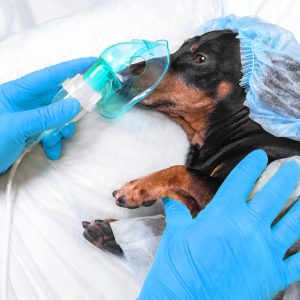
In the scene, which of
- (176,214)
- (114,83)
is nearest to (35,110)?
(114,83)

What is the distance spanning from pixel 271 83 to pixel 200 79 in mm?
252

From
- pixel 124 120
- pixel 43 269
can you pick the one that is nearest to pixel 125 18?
pixel 124 120

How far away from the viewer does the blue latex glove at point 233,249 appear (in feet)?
3.43

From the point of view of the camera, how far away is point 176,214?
119 centimetres

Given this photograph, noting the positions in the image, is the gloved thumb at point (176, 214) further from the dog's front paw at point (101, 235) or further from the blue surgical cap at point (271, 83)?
the blue surgical cap at point (271, 83)

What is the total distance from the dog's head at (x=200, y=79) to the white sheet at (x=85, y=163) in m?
0.08

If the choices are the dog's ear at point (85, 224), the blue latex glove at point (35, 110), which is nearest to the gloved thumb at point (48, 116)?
the blue latex glove at point (35, 110)

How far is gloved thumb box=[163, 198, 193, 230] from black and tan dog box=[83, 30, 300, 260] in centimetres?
24

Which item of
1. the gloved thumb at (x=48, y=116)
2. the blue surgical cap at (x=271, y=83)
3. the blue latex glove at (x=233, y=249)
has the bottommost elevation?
the blue latex glove at (x=233, y=249)

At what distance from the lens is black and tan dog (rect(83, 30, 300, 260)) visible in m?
1.49

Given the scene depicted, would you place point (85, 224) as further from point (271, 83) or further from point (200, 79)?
point (271, 83)

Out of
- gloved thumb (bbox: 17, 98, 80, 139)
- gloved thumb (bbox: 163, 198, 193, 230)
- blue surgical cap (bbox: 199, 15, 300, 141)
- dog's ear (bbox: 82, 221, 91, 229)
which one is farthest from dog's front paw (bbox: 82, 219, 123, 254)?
blue surgical cap (bbox: 199, 15, 300, 141)

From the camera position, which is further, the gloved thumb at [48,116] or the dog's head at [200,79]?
the dog's head at [200,79]

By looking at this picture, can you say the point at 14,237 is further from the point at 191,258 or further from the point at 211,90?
the point at 211,90
